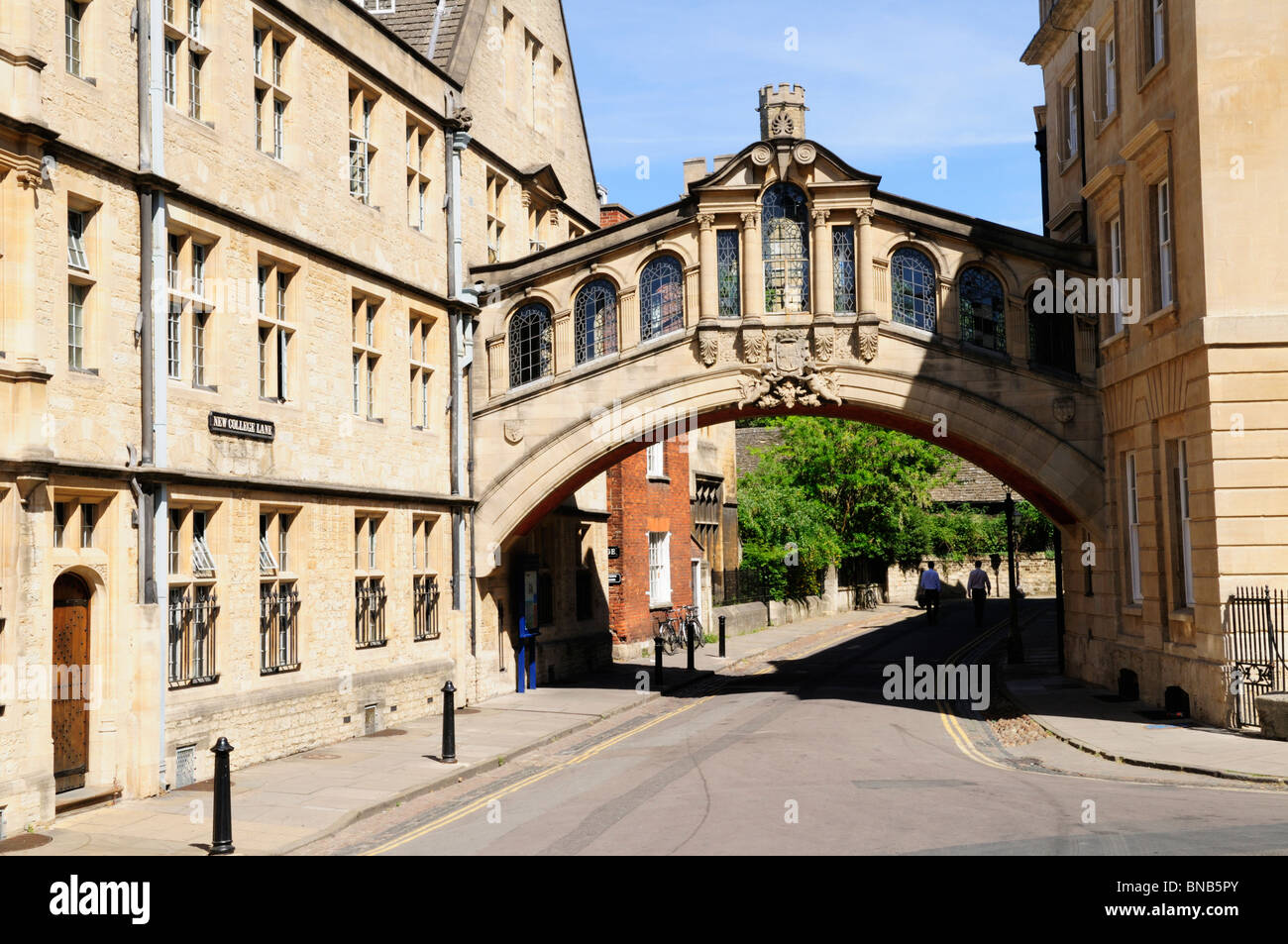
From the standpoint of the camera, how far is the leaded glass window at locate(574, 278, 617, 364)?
23953 mm

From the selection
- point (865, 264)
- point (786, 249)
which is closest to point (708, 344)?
point (786, 249)

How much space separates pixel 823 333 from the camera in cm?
2302

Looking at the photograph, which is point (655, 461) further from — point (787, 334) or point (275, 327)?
point (275, 327)

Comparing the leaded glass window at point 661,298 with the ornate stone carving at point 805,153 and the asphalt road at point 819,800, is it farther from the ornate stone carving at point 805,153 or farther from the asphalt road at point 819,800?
the asphalt road at point 819,800

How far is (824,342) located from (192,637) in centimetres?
1252

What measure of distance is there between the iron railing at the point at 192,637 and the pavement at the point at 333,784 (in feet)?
4.02

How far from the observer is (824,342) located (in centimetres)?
2305

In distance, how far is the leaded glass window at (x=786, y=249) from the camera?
23.2 m

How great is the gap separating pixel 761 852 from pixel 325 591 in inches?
393

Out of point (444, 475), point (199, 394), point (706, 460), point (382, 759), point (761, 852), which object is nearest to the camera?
point (761, 852)

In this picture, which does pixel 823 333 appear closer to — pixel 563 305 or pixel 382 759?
pixel 563 305

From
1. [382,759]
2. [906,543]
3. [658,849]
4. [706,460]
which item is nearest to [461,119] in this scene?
[382,759]

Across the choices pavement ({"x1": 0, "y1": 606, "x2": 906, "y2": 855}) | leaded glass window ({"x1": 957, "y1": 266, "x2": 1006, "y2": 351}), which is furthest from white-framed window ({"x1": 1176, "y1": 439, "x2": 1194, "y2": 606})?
pavement ({"x1": 0, "y1": 606, "x2": 906, "y2": 855})

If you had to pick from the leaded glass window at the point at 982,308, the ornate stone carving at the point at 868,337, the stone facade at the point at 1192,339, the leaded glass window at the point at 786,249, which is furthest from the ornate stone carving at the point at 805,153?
the stone facade at the point at 1192,339
